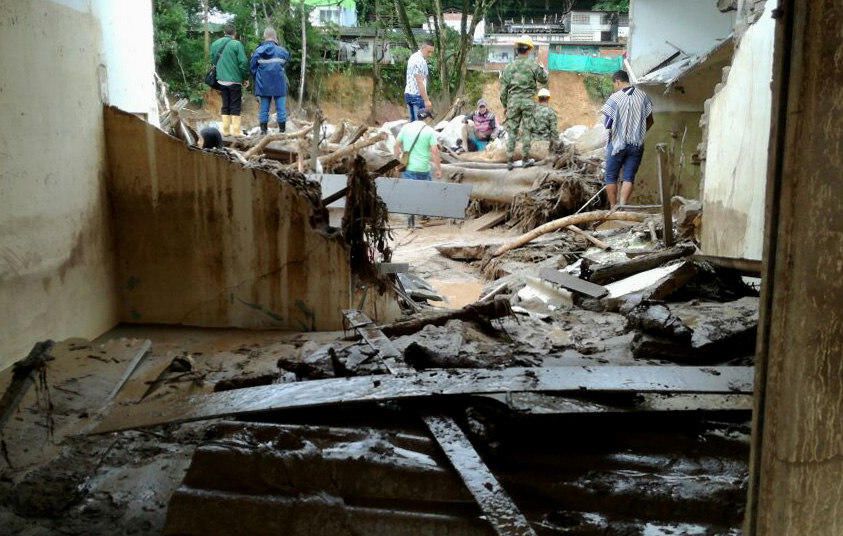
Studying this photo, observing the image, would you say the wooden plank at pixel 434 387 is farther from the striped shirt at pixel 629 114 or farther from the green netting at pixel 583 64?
the green netting at pixel 583 64

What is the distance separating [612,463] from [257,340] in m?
3.82

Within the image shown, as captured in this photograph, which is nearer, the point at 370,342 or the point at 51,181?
the point at 370,342

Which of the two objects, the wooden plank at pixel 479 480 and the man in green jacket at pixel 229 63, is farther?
the man in green jacket at pixel 229 63

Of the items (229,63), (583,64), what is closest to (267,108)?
(229,63)

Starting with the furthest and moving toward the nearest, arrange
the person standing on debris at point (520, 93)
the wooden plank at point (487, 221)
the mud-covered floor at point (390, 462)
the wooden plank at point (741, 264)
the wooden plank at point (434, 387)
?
the wooden plank at point (487, 221)
the person standing on debris at point (520, 93)
the wooden plank at point (741, 264)
the wooden plank at point (434, 387)
the mud-covered floor at point (390, 462)

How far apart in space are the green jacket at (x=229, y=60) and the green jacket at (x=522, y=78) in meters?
4.76

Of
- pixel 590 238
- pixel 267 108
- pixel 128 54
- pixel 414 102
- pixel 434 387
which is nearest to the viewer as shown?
pixel 434 387

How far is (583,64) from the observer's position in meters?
30.1

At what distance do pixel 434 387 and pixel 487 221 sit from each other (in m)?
11.1

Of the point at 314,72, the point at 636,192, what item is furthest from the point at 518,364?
the point at 314,72

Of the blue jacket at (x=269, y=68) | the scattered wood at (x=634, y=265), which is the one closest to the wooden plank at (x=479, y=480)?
the scattered wood at (x=634, y=265)

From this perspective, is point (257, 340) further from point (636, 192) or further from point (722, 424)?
point (636, 192)

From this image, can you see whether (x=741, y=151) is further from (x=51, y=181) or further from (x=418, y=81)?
(x=418, y=81)

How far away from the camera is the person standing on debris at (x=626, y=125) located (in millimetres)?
10531
